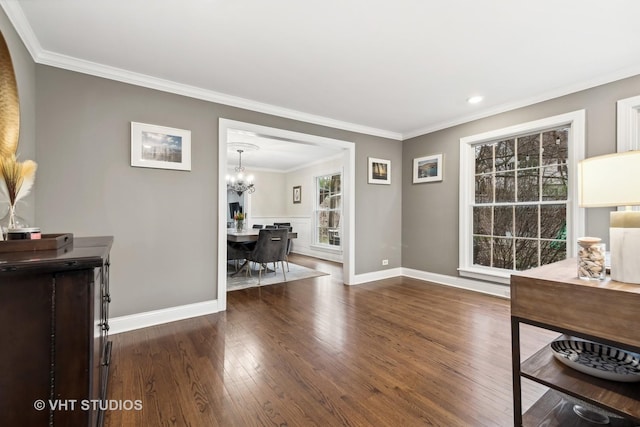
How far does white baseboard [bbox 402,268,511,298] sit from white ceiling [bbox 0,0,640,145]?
236cm

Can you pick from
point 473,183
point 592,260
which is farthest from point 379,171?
point 592,260

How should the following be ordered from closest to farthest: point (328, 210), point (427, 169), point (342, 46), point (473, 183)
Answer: point (342, 46)
point (473, 183)
point (427, 169)
point (328, 210)

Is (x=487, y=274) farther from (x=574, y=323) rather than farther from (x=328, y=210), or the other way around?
(x=328, y=210)

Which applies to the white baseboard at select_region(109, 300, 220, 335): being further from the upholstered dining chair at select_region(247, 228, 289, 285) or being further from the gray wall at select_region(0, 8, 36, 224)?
the upholstered dining chair at select_region(247, 228, 289, 285)

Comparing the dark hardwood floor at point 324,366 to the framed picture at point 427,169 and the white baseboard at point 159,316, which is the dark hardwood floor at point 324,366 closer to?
the white baseboard at point 159,316

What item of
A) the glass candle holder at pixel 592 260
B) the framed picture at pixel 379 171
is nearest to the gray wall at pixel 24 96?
the glass candle holder at pixel 592 260

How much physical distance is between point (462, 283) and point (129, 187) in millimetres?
4375

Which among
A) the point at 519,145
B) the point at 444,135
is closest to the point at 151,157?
the point at 444,135

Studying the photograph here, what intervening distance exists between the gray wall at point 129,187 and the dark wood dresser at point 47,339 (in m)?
1.83

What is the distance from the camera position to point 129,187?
279 centimetres

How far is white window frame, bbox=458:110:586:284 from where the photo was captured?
299cm

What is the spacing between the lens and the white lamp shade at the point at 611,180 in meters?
1.19

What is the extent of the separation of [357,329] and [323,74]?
2.53 metres

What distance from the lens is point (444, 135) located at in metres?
4.36
